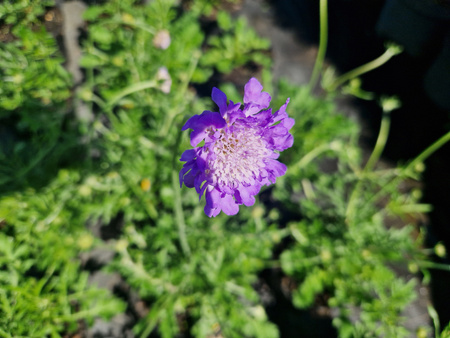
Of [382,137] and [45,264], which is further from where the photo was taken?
[382,137]

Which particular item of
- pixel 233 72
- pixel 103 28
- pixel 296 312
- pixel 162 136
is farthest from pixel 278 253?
pixel 103 28

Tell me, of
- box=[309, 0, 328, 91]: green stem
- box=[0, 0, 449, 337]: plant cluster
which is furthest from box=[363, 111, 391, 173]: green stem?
box=[309, 0, 328, 91]: green stem

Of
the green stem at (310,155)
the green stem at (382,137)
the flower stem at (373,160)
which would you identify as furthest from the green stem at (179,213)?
the green stem at (382,137)

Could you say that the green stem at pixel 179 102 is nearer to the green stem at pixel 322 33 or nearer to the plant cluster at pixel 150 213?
the plant cluster at pixel 150 213

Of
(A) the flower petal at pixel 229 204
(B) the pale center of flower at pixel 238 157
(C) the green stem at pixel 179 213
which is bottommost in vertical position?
(C) the green stem at pixel 179 213

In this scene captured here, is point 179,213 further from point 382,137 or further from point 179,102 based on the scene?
point 382,137

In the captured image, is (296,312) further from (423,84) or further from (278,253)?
(423,84)

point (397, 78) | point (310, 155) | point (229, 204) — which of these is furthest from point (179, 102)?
point (397, 78)

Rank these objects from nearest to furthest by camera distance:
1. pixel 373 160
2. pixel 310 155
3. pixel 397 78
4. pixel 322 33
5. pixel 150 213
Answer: pixel 322 33
pixel 150 213
pixel 310 155
pixel 373 160
pixel 397 78
